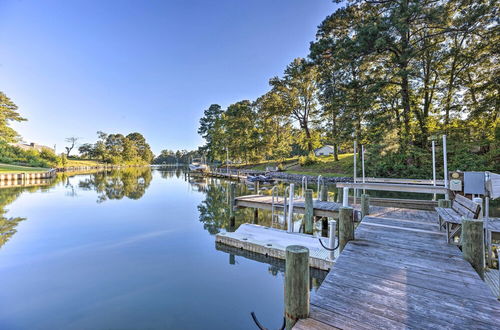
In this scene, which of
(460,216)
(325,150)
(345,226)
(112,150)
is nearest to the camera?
(460,216)

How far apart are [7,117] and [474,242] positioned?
1926 inches

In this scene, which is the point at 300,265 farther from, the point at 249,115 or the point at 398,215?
the point at 249,115

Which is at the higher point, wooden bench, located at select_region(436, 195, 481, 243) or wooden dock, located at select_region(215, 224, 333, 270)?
wooden bench, located at select_region(436, 195, 481, 243)

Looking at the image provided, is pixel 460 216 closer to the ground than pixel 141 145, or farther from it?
closer to the ground

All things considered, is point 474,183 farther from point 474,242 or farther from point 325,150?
point 325,150

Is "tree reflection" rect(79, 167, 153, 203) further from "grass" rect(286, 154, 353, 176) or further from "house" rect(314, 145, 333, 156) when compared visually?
"house" rect(314, 145, 333, 156)

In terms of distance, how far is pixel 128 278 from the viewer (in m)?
5.45

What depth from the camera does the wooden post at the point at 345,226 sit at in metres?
Result: 3.97

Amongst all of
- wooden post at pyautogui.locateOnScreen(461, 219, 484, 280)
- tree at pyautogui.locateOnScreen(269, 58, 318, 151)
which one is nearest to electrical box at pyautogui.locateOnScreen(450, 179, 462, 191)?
wooden post at pyautogui.locateOnScreen(461, 219, 484, 280)

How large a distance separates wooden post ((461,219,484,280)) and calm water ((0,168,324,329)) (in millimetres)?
2648

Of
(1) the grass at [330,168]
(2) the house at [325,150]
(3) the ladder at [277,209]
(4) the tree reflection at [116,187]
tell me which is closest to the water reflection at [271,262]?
(3) the ladder at [277,209]

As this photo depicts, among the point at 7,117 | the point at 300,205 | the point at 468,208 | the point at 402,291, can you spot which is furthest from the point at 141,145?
the point at 402,291

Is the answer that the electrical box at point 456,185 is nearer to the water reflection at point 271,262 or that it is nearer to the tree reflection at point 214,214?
the water reflection at point 271,262

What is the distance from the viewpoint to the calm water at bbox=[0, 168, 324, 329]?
4035mm
